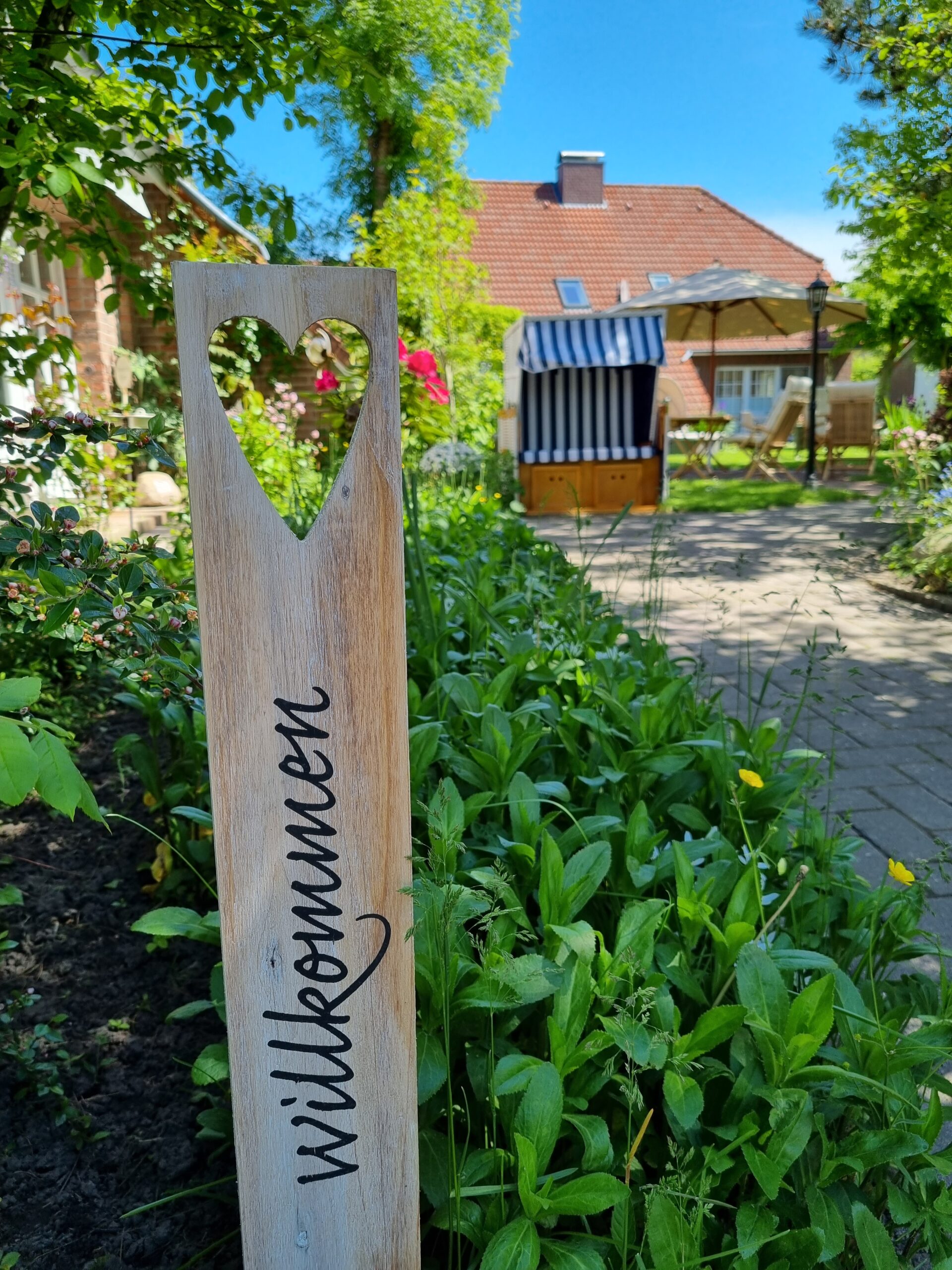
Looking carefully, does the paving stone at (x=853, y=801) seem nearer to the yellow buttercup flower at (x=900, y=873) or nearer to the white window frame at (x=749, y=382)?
the yellow buttercup flower at (x=900, y=873)

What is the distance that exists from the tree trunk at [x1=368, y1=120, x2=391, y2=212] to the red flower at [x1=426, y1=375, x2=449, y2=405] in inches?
425

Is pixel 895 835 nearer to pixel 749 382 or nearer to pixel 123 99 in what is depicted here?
pixel 123 99

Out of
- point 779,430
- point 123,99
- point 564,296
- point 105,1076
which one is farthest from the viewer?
point 564,296

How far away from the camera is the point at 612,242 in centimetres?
2572

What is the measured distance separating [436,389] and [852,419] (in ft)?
32.4

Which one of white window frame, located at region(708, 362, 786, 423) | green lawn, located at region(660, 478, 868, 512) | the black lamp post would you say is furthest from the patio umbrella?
white window frame, located at region(708, 362, 786, 423)

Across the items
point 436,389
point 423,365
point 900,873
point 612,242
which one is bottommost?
point 900,873

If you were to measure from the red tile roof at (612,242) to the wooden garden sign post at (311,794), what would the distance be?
23.7m

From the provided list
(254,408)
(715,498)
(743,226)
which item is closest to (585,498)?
(715,498)

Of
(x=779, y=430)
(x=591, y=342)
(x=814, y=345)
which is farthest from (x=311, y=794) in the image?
(x=779, y=430)

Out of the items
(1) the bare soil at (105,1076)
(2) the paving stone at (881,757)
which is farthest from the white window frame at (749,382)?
(1) the bare soil at (105,1076)

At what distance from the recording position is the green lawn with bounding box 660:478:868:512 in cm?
1038

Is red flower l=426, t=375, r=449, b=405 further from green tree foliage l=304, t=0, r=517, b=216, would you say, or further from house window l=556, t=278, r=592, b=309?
house window l=556, t=278, r=592, b=309

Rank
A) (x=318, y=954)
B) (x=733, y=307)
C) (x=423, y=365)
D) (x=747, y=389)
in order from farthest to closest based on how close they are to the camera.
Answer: (x=747, y=389) → (x=733, y=307) → (x=423, y=365) → (x=318, y=954)
